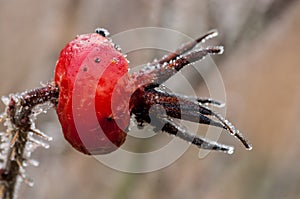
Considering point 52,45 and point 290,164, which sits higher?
point 52,45

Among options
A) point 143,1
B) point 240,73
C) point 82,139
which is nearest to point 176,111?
point 82,139

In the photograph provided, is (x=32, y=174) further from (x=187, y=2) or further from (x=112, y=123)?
(x=112, y=123)

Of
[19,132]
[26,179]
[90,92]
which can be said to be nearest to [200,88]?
[26,179]

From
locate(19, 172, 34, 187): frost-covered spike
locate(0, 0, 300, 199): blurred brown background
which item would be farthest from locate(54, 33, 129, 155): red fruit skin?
locate(0, 0, 300, 199): blurred brown background

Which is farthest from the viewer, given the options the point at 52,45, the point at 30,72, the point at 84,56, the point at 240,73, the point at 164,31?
the point at 240,73

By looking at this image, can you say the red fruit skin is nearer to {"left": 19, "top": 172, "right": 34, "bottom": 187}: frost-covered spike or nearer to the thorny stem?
the thorny stem

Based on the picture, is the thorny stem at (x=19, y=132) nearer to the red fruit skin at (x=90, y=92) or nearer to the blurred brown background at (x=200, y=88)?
the red fruit skin at (x=90, y=92)

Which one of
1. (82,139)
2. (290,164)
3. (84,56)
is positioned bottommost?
(82,139)
